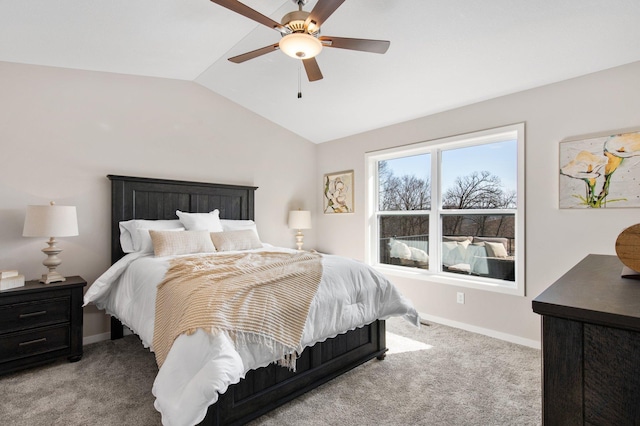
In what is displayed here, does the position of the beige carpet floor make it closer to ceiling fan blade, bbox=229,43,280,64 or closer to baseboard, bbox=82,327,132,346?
baseboard, bbox=82,327,132,346

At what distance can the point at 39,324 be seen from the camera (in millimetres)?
2631

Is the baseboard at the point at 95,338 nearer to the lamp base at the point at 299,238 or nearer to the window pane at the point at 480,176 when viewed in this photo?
the lamp base at the point at 299,238

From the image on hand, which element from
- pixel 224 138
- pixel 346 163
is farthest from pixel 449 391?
pixel 224 138

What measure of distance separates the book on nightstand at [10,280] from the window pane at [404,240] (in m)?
3.76

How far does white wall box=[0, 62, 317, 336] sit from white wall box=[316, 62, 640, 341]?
8.33ft

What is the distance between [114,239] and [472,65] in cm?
378

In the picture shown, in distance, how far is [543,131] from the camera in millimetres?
2990

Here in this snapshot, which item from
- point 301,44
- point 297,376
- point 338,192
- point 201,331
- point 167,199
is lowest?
point 297,376

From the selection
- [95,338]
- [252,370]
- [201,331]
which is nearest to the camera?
[201,331]

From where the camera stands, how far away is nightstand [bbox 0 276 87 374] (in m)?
2.49

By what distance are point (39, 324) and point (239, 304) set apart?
2028 mm

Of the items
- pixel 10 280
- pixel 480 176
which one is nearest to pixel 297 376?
pixel 10 280

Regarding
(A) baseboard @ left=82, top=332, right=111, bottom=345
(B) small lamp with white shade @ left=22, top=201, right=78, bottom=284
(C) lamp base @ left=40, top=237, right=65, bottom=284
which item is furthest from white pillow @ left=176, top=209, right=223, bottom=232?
(A) baseboard @ left=82, top=332, right=111, bottom=345

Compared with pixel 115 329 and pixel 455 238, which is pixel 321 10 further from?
pixel 115 329
